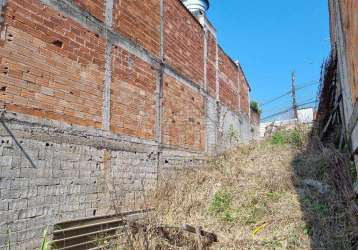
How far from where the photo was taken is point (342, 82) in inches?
178

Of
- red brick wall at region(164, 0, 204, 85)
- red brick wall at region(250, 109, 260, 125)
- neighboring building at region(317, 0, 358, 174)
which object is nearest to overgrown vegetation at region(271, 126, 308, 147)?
neighboring building at region(317, 0, 358, 174)

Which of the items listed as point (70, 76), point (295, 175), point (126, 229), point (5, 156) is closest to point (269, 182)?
point (295, 175)

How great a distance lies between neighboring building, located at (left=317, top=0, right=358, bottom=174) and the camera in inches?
121

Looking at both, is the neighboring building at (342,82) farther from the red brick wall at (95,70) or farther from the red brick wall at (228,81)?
the red brick wall at (228,81)

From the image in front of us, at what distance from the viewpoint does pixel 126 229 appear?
5012 mm

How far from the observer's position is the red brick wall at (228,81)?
1222cm

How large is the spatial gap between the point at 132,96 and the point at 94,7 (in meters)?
1.75

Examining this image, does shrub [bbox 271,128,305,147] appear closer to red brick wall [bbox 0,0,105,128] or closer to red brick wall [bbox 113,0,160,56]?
red brick wall [bbox 113,0,160,56]

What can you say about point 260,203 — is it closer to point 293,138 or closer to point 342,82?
point 342,82

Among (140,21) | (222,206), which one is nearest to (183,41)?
(140,21)

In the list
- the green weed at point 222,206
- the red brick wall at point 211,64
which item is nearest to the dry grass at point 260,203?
the green weed at point 222,206

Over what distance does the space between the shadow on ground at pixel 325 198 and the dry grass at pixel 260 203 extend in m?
0.01

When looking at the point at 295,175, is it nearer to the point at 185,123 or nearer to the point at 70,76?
the point at 185,123

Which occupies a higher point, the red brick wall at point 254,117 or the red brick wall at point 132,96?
the red brick wall at point 254,117
